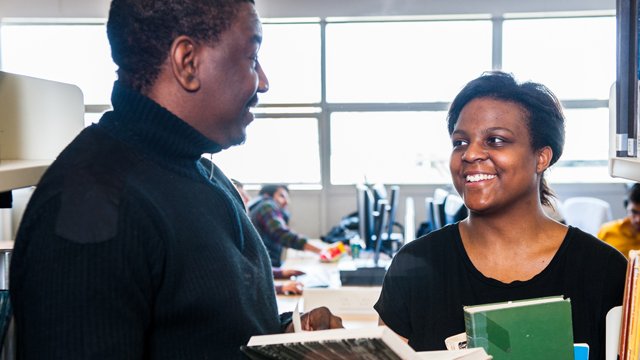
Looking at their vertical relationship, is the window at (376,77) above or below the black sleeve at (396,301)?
above

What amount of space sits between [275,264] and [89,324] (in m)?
3.61

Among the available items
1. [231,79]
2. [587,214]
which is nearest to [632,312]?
[231,79]

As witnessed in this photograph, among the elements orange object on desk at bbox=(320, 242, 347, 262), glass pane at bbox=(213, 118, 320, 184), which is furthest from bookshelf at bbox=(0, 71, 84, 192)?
glass pane at bbox=(213, 118, 320, 184)

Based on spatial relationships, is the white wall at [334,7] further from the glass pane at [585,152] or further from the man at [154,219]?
the man at [154,219]

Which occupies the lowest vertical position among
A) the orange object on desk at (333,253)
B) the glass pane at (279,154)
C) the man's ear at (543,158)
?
the orange object on desk at (333,253)

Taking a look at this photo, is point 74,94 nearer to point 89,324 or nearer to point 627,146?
point 89,324

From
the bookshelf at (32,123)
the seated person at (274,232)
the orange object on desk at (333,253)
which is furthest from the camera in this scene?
the orange object on desk at (333,253)

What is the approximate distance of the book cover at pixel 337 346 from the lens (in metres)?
0.86

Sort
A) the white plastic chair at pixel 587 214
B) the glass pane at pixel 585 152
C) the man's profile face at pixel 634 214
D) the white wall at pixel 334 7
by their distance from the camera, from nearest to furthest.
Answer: the man's profile face at pixel 634 214
the white plastic chair at pixel 587 214
the white wall at pixel 334 7
the glass pane at pixel 585 152

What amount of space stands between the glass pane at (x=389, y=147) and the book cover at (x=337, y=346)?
20.3 feet

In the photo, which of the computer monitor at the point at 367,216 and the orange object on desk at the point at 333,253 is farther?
the orange object on desk at the point at 333,253

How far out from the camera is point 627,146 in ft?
3.75

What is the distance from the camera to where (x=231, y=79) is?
3.49 ft

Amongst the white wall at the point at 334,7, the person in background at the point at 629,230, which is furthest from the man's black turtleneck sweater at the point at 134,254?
the white wall at the point at 334,7
